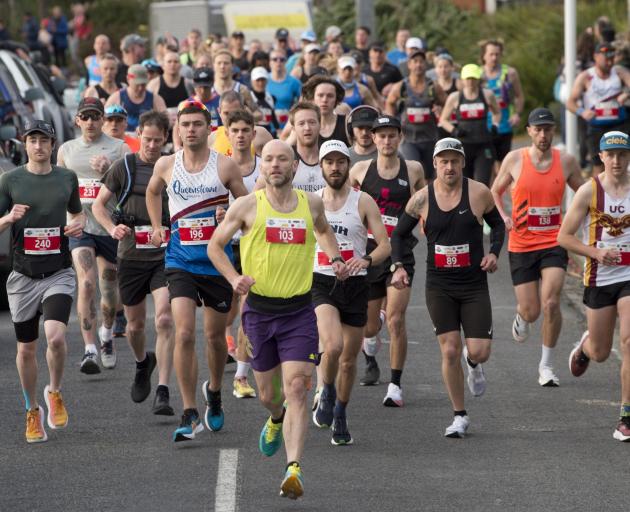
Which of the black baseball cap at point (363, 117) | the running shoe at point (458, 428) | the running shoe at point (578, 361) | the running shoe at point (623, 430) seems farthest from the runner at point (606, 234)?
the black baseball cap at point (363, 117)

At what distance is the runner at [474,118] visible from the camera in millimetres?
18359

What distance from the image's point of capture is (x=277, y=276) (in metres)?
8.96

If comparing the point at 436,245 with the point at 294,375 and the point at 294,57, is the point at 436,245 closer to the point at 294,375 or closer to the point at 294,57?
the point at 294,375

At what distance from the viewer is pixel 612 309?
34.6ft

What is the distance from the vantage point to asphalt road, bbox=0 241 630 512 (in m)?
8.55

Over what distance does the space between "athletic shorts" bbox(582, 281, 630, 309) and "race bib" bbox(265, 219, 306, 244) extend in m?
2.47

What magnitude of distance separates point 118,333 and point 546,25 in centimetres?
2279

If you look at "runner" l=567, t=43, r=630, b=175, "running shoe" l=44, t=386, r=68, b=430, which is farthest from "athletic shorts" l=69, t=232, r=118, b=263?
"runner" l=567, t=43, r=630, b=175

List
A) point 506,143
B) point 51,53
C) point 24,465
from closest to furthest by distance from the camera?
point 24,465 → point 506,143 → point 51,53

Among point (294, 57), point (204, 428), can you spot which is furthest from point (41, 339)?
point (294, 57)

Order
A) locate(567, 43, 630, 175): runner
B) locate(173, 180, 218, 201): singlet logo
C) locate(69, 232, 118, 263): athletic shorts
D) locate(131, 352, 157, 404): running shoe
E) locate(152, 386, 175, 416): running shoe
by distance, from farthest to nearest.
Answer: locate(567, 43, 630, 175): runner, locate(69, 232, 118, 263): athletic shorts, locate(131, 352, 157, 404): running shoe, locate(152, 386, 175, 416): running shoe, locate(173, 180, 218, 201): singlet logo

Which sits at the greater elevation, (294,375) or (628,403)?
(294,375)

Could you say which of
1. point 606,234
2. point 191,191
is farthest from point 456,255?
point 191,191

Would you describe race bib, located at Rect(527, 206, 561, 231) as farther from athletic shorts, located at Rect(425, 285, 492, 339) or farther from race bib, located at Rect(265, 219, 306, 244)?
race bib, located at Rect(265, 219, 306, 244)
